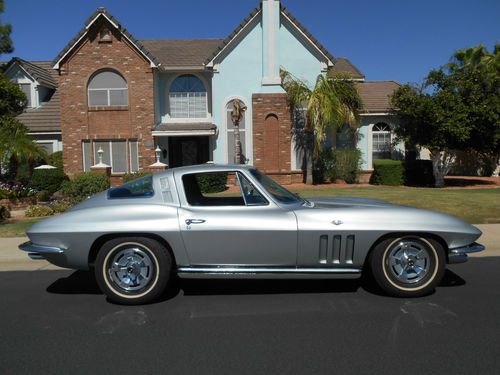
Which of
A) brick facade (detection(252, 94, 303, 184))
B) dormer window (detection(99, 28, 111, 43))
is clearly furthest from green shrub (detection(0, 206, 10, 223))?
dormer window (detection(99, 28, 111, 43))

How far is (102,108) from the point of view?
2003 cm

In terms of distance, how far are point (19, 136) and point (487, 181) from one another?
62.3ft

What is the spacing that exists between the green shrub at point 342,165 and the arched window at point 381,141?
7.21 ft

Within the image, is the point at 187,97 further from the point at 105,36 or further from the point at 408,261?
the point at 408,261

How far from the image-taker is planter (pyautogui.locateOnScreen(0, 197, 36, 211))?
13328 mm

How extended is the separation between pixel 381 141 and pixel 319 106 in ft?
16.3

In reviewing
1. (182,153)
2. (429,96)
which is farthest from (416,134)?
(182,153)

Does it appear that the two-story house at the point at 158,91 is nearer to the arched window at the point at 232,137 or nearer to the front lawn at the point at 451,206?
the arched window at the point at 232,137

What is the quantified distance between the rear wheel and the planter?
997cm

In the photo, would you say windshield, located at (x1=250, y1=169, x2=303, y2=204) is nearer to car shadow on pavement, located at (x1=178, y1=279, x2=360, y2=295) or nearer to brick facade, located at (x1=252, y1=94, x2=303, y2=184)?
car shadow on pavement, located at (x1=178, y1=279, x2=360, y2=295)

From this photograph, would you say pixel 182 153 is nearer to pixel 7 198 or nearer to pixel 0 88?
pixel 0 88

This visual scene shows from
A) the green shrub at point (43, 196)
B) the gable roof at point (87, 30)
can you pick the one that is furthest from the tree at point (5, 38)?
the green shrub at point (43, 196)

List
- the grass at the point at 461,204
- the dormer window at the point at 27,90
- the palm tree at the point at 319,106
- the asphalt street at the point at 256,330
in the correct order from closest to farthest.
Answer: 1. the asphalt street at the point at 256,330
2. the grass at the point at 461,204
3. the palm tree at the point at 319,106
4. the dormer window at the point at 27,90

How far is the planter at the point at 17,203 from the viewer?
43.7ft
